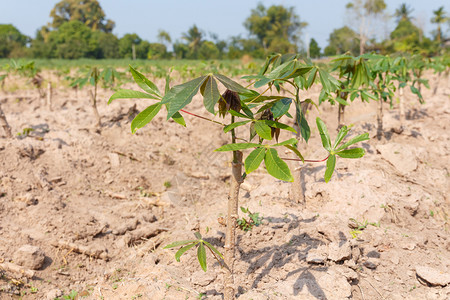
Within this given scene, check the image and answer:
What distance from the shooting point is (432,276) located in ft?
6.46

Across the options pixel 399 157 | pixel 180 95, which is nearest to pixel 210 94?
pixel 180 95

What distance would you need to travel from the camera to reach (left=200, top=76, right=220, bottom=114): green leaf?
102cm

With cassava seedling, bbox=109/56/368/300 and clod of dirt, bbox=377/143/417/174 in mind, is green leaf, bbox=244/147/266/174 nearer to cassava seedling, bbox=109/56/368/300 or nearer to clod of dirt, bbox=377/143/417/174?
cassava seedling, bbox=109/56/368/300

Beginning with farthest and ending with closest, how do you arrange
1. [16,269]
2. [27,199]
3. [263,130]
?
[27,199] < [16,269] < [263,130]

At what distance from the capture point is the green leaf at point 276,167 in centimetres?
105

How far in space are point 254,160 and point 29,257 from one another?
2.10 m

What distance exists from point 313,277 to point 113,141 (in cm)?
350

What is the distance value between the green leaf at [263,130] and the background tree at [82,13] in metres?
69.2

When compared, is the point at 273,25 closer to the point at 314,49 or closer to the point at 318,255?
the point at 314,49

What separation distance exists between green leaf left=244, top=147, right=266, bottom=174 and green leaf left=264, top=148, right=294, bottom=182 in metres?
0.02

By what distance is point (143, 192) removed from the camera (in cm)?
381

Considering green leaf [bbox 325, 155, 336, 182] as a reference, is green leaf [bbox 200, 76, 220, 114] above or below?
above

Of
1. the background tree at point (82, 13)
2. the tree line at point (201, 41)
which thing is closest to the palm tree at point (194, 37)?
the tree line at point (201, 41)

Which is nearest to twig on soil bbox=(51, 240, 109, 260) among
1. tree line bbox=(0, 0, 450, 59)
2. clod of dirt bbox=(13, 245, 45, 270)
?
clod of dirt bbox=(13, 245, 45, 270)
